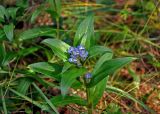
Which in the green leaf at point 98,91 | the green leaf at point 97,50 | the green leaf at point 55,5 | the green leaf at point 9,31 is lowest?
the green leaf at point 98,91

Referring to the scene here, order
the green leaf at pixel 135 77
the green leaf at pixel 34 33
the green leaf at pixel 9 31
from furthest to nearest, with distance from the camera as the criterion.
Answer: the green leaf at pixel 135 77
the green leaf at pixel 34 33
the green leaf at pixel 9 31

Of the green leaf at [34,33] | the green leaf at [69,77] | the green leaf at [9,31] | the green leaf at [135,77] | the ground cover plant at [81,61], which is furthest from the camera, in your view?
the green leaf at [135,77]

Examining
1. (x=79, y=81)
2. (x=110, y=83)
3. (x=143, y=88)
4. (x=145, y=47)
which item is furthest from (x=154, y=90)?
(x=79, y=81)

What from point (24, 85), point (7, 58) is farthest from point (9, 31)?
point (24, 85)

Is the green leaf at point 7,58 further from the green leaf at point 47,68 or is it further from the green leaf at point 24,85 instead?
the green leaf at point 47,68

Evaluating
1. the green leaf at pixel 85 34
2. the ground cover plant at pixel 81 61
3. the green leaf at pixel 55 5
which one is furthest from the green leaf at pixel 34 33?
the green leaf at pixel 85 34

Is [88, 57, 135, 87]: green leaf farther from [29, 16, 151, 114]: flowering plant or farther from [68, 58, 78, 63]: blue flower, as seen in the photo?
[68, 58, 78, 63]: blue flower
